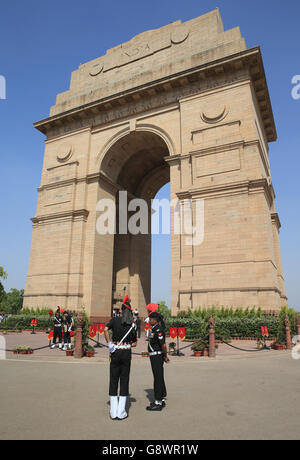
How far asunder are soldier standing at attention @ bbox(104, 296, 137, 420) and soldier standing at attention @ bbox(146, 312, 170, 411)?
433 mm

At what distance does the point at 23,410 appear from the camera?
4711 millimetres

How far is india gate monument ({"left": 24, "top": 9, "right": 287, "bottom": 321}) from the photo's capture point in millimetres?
17266

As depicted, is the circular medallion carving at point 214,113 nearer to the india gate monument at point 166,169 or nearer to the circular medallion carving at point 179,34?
the india gate monument at point 166,169

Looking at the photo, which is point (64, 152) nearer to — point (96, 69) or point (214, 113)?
point (96, 69)

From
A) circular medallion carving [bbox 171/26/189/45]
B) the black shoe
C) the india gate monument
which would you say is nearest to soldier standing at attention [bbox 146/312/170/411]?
the black shoe

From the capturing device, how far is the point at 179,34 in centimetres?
2273

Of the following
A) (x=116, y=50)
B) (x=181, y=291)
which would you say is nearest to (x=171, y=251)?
(x=181, y=291)

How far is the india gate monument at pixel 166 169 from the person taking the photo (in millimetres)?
17266

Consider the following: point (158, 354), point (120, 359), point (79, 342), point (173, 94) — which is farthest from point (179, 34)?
point (120, 359)

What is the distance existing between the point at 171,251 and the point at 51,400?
1422 cm

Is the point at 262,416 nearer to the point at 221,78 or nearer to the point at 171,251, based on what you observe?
the point at 171,251

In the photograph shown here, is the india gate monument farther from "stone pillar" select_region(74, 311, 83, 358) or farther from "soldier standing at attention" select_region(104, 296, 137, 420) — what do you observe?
"soldier standing at attention" select_region(104, 296, 137, 420)

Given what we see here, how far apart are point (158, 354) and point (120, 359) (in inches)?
31.7

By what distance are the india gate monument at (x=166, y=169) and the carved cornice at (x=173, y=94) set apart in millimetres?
76
